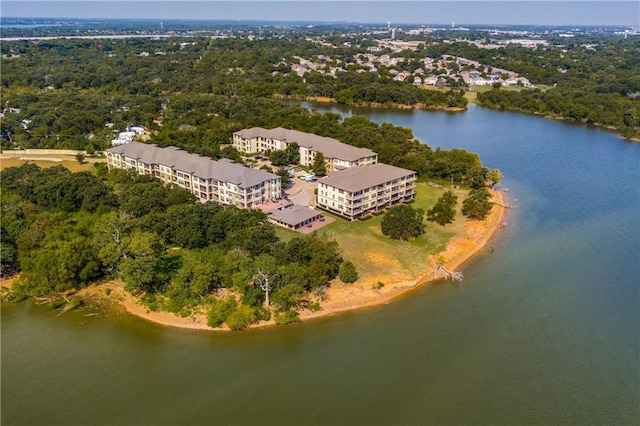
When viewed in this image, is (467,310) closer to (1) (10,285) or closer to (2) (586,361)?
(2) (586,361)

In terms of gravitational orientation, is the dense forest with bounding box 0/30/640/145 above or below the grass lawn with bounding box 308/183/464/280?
above

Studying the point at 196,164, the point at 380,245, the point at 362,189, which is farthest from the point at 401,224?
the point at 196,164

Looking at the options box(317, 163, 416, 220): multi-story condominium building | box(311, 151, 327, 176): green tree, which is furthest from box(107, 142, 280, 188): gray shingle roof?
box(311, 151, 327, 176): green tree

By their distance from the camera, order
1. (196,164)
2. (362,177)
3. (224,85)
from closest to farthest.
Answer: (362,177) → (196,164) → (224,85)

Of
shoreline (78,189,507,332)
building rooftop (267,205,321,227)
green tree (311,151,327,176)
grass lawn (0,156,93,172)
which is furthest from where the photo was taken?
grass lawn (0,156,93,172)

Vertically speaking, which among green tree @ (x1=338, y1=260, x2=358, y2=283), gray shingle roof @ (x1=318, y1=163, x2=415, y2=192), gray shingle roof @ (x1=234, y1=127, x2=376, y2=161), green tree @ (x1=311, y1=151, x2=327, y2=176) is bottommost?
green tree @ (x1=338, y1=260, x2=358, y2=283)

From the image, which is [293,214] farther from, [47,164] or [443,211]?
[47,164]

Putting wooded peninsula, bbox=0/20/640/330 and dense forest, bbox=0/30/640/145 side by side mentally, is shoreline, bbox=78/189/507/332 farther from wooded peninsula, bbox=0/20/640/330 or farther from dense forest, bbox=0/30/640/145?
dense forest, bbox=0/30/640/145
